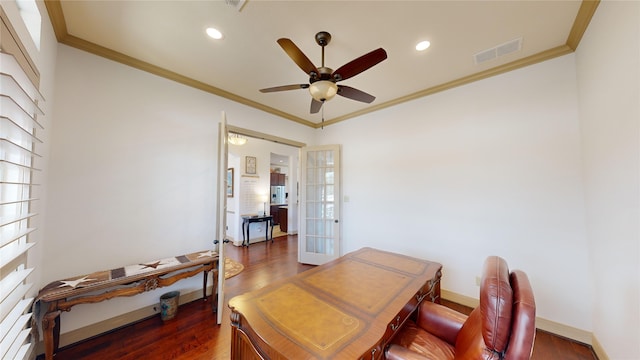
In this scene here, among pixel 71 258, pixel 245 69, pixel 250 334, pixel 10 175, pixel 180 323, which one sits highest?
pixel 245 69

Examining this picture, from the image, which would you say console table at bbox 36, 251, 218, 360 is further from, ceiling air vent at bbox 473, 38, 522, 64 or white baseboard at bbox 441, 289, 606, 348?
ceiling air vent at bbox 473, 38, 522, 64

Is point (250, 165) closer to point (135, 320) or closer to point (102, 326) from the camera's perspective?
point (135, 320)

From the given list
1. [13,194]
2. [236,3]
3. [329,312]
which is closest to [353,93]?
[236,3]

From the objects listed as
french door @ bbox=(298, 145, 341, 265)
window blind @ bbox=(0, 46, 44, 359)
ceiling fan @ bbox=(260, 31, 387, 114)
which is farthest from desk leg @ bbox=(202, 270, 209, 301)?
ceiling fan @ bbox=(260, 31, 387, 114)

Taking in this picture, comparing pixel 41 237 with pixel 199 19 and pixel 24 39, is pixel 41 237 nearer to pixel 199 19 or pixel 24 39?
pixel 24 39

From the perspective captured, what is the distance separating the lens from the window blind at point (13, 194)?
36.9 inches

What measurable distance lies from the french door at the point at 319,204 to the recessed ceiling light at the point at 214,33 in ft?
7.92

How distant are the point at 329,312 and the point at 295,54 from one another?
1.75 m

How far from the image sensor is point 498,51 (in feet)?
6.98

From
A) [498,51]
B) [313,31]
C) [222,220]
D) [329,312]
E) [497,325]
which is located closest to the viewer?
[497,325]

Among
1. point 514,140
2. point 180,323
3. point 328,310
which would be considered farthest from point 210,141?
point 514,140

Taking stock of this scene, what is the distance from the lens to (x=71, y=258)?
1.95m

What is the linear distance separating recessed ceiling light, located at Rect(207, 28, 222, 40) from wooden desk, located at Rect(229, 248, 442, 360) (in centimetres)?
221

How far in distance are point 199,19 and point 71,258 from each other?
2464 millimetres
